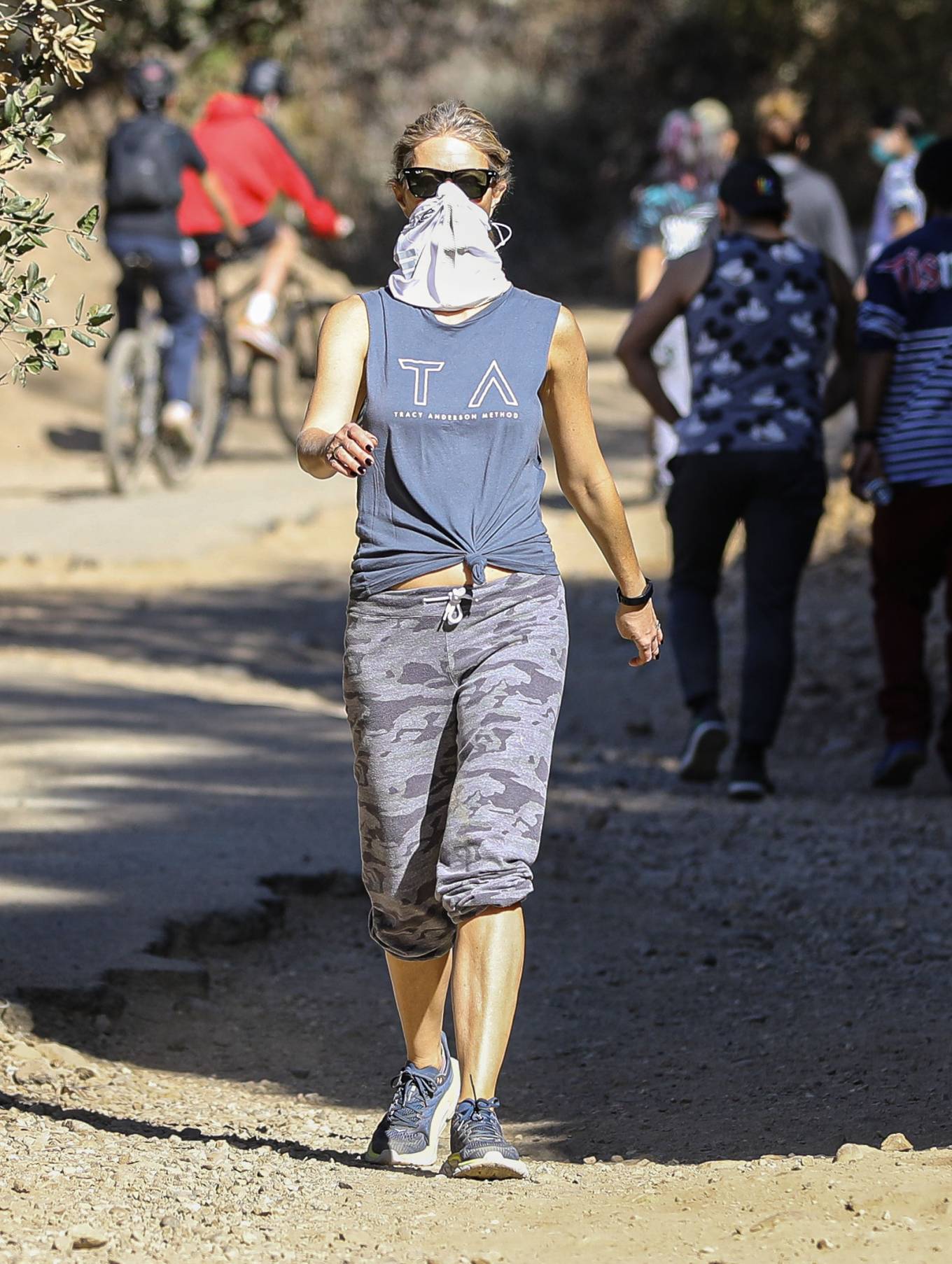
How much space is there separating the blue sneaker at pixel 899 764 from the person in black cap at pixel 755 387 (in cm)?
58

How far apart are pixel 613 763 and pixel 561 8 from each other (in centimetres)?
2241

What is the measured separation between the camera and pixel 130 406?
11.3 meters

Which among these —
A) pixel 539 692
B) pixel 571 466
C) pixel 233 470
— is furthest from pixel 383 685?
pixel 233 470

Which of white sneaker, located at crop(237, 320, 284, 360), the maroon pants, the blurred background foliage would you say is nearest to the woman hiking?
the maroon pants

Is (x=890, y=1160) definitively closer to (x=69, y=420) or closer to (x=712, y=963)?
(x=712, y=963)

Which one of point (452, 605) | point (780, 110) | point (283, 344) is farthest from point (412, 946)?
point (283, 344)

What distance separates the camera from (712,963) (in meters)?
5.16

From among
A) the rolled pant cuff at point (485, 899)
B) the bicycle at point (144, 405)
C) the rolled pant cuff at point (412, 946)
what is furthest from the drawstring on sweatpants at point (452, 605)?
the bicycle at point (144, 405)

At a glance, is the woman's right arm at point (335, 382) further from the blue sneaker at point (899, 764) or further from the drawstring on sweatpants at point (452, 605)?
the blue sneaker at point (899, 764)

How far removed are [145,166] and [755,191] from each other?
5.52 metres

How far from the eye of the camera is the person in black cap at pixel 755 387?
6203 mm

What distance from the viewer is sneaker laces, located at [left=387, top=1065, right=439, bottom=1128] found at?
3.46m

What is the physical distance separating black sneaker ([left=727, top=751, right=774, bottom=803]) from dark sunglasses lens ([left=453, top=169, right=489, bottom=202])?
3529 mm

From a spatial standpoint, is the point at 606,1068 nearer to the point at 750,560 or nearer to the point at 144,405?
the point at 750,560
